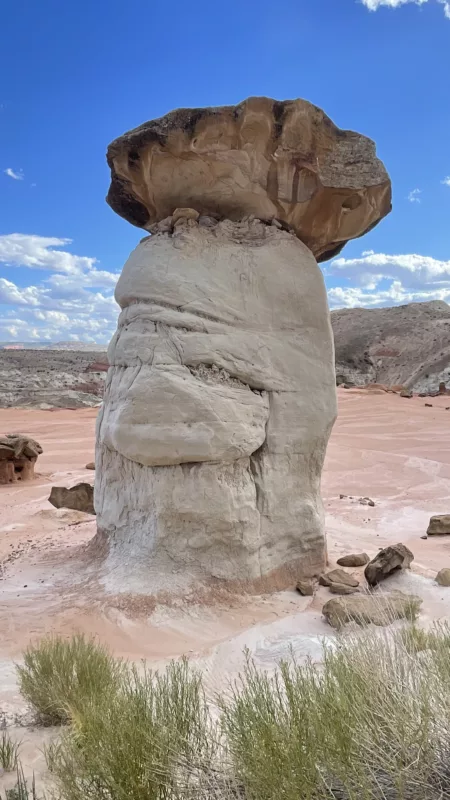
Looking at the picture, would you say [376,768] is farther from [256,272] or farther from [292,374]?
[256,272]

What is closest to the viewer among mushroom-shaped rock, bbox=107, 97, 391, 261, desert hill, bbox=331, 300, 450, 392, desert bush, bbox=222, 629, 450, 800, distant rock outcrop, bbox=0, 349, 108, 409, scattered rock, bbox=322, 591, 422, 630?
desert bush, bbox=222, 629, 450, 800

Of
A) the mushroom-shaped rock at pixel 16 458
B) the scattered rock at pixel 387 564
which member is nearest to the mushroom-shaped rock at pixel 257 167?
the scattered rock at pixel 387 564

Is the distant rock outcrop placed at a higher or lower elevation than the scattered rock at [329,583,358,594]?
higher

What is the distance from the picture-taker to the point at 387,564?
4703mm

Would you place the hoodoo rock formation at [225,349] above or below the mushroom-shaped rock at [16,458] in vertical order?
above

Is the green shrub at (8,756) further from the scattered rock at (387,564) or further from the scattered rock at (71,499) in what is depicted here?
the scattered rock at (71,499)

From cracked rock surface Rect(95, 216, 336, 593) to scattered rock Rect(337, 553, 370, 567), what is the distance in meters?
0.50

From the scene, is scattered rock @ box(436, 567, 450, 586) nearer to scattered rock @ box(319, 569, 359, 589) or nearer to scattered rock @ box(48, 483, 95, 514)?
scattered rock @ box(319, 569, 359, 589)

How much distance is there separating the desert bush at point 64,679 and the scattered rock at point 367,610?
5.48 feet

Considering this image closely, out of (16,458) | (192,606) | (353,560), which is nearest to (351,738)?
(192,606)

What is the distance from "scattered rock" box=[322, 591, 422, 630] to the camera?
12.1 feet

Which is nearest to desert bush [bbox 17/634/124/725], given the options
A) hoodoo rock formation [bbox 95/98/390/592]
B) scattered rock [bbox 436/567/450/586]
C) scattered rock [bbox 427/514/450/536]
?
hoodoo rock formation [bbox 95/98/390/592]

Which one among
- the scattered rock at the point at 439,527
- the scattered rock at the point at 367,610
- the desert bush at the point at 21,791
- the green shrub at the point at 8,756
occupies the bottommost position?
the scattered rock at the point at 439,527

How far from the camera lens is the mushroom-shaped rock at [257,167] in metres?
4.47
